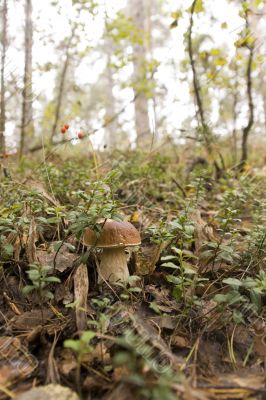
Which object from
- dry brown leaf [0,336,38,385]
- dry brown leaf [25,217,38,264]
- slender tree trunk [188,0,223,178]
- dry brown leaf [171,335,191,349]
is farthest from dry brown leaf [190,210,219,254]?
slender tree trunk [188,0,223,178]

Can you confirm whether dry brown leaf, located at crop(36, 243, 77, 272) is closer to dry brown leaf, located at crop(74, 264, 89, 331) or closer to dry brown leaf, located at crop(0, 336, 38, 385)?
dry brown leaf, located at crop(74, 264, 89, 331)

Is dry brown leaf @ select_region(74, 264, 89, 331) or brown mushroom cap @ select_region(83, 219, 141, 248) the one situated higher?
brown mushroom cap @ select_region(83, 219, 141, 248)

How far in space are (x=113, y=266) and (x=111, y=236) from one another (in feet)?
0.78

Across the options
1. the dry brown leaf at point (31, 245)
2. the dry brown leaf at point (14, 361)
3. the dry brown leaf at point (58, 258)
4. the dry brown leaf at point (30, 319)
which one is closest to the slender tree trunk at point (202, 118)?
the dry brown leaf at point (58, 258)

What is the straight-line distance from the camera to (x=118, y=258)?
2334mm

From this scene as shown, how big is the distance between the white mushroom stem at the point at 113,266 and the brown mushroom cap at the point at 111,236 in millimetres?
139

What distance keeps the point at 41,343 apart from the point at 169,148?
4.74m

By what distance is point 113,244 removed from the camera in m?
2.20

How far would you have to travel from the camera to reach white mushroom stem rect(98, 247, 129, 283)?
2.27 metres

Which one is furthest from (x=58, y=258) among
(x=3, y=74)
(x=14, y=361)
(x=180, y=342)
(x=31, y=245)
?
(x=3, y=74)

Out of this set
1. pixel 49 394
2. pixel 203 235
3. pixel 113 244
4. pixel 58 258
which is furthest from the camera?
pixel 203 235

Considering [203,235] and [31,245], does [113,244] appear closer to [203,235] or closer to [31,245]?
[31,245]

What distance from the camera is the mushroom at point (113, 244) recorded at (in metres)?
2.21

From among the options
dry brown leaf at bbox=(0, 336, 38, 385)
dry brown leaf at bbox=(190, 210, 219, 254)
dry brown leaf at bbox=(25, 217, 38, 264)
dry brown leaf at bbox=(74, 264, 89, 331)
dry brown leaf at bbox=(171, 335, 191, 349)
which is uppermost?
dry brown leaf at bbox=(25, 217, 38, 264)
